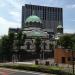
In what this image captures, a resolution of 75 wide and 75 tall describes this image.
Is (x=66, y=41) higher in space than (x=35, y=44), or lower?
higher

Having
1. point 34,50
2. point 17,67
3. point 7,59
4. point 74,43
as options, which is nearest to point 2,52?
point 7,59

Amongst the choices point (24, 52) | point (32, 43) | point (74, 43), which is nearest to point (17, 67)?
point (74, 43)

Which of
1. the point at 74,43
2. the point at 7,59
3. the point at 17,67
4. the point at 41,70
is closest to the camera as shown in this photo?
the point at 41,70

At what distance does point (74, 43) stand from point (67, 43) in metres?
3.80

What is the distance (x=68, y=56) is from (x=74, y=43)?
12306mm

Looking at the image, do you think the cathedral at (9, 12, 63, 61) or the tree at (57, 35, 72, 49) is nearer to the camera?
the tree at (57, 35, 72, 49)

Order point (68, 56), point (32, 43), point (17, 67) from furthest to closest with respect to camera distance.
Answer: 1. point (32, 43)
2. point (68, 56)
3. point (17, 67)

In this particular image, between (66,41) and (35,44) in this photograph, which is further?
(35,44)

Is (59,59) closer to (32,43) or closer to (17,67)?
(17,67)

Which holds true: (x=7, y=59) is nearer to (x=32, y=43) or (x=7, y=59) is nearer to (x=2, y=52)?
(x=2, y=52)

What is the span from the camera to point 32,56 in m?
109

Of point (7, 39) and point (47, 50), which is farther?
point (47, 50)

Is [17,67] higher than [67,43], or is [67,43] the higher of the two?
[67,43]

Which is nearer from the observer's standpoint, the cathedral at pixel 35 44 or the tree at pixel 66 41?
the tree at pixel 66 41
